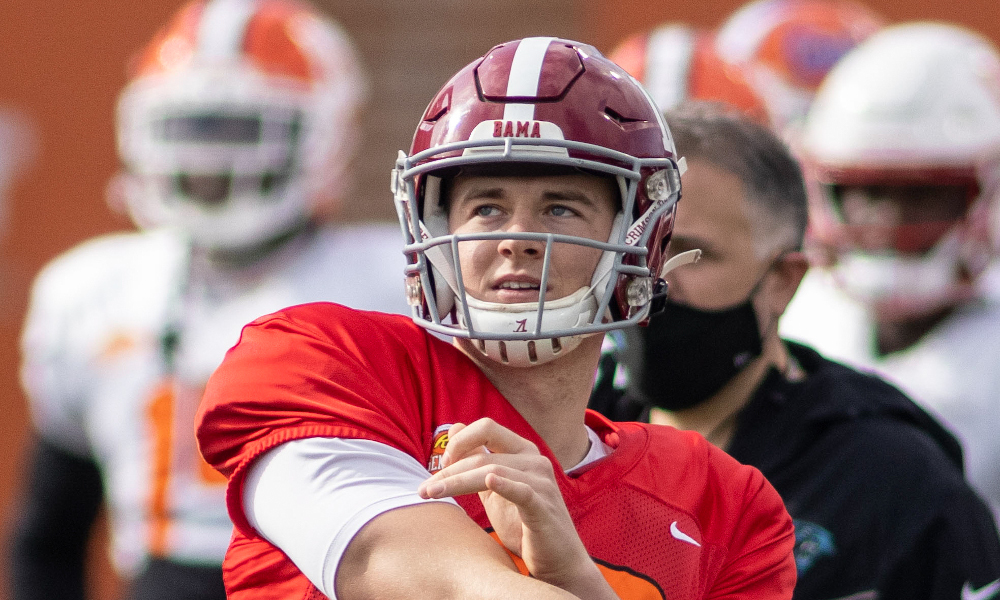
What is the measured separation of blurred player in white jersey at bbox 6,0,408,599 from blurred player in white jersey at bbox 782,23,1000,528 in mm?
Result: 1385

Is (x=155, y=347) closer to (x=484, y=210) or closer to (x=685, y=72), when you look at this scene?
(x=685, y=72)

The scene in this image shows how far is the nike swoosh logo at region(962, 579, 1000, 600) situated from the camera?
2752 mm

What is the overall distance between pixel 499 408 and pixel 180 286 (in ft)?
9.42

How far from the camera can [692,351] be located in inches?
106

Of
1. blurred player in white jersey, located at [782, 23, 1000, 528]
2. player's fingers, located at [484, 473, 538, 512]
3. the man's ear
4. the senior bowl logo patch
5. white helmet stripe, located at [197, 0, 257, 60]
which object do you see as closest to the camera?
player's fingers, located at [484, 473, 538, 512]

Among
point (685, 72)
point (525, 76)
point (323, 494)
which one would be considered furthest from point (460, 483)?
point (685, 72)

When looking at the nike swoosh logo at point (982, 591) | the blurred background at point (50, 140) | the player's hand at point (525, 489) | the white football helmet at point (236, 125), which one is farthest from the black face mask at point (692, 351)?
the blurred background at point (50, 140)

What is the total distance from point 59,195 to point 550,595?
15.9 feet

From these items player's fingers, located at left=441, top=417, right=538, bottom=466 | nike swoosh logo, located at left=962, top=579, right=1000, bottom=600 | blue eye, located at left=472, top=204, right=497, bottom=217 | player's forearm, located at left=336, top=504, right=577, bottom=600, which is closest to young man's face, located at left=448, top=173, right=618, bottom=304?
blue eye, located at left=472, top=204, right=497, bottom=217

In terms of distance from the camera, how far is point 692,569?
6.61ft

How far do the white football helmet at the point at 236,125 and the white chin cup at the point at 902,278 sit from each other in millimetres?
1812

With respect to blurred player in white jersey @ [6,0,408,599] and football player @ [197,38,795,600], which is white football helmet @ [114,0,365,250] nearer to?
blurred player in white jersey @ [6,0,408,599]

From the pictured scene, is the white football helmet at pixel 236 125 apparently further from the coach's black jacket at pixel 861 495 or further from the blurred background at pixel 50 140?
the coach's black jacket at pixel 861 495

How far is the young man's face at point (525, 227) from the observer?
6.35 feet
